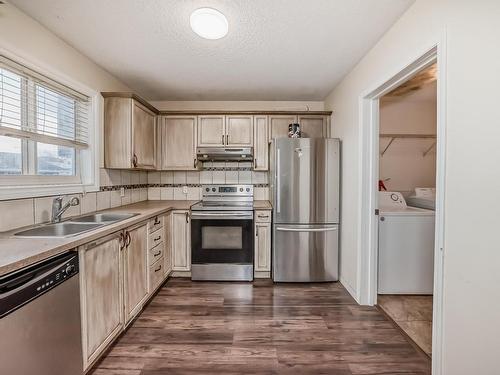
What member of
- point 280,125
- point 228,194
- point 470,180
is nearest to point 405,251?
point 470,180

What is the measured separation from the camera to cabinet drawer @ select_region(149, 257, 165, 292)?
2.43 m

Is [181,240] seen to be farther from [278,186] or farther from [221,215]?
[278,186]

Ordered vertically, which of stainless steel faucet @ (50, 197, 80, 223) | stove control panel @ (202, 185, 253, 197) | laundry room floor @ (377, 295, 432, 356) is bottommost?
laundry room floor @ (377, 295, 432, 356)

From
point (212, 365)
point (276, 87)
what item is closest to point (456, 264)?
point (212, 365)

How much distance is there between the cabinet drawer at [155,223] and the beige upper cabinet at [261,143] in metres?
1.38

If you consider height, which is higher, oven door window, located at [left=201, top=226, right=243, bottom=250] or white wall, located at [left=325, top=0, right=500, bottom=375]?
white wall, located at [left=325, top=0, right=500, bottom=375]

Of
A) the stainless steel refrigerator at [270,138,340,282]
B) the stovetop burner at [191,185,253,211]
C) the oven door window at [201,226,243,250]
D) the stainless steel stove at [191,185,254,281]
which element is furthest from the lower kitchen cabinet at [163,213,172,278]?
the stainless steel refrigerator at [270,138,340,282]

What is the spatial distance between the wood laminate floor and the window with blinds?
57.9 inches

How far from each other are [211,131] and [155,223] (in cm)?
143

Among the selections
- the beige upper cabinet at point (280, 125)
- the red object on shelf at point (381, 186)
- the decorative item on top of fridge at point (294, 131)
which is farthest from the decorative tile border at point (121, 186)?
the red object on shelf at point (381, 186)

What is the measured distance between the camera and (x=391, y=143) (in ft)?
11.3

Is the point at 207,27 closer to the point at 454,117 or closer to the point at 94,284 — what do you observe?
the point at 454,117

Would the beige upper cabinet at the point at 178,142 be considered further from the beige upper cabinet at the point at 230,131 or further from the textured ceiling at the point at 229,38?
the textured ceiling at the point at 229,38

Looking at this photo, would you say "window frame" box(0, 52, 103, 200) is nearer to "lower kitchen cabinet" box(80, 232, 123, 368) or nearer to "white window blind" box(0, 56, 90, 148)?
"white window blind" box(0, 56, 90, 148)
